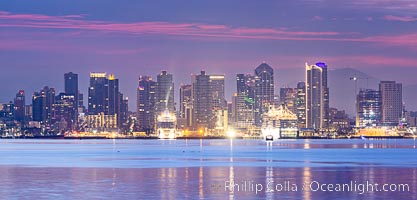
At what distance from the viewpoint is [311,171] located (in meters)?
71.2

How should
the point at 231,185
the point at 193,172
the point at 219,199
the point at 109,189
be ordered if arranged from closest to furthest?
the point at 219,199 < the point at 109,189 < the point at 231,185 < the point at 193,172

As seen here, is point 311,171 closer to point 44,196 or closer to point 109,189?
A: point 109,189

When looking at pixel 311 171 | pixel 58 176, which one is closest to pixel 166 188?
pixel 58 176

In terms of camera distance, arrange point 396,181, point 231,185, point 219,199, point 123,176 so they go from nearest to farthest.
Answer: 1. point 219,199
2. point 231,185
3. point 396,181
4. point 123,176

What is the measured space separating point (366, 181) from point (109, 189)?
705 inches

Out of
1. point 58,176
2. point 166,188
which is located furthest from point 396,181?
point 58,176

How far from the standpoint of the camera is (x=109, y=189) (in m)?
50.5

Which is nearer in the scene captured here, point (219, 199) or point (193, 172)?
point (219, 199)

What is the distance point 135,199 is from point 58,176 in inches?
794

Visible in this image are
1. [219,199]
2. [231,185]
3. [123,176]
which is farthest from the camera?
[123,176]

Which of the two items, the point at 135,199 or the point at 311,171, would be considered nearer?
the point at 135,199

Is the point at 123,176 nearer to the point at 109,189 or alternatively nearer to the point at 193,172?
the point at 193,172

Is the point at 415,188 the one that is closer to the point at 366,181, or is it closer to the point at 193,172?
the point at 366,181

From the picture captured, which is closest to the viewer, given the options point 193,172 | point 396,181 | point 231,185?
point 231,185
